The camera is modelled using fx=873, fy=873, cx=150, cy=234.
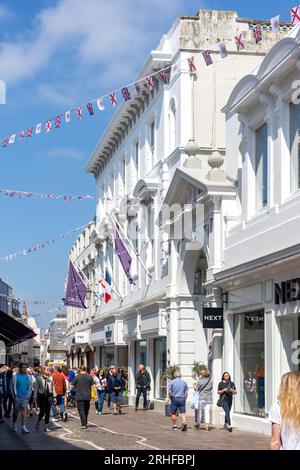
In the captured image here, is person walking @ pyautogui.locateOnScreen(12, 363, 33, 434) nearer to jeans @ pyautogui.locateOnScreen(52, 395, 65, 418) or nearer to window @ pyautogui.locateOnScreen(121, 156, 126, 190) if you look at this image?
jeans @ pyautogui.locateOnScreen(52, 395, 65, 418)

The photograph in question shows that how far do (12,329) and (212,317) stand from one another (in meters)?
11.4

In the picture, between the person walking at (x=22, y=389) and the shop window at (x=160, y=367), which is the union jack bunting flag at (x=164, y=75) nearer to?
the shop window at (x=160, y=367)

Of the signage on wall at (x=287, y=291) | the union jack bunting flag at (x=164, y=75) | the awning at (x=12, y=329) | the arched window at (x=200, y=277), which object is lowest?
the awning at (x=12, y=329)

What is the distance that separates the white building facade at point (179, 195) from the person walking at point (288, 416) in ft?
56.0

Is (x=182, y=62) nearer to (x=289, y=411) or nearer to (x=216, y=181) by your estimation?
(x=216, y=181)

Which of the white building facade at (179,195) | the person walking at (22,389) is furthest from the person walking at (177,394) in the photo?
the person walking at (22,389)

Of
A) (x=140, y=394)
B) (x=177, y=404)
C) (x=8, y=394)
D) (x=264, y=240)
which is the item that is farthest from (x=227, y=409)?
(x=140, y=394)

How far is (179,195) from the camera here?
2691 centimetres

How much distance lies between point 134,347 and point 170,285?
977 cm

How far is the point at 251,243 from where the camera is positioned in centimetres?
2141

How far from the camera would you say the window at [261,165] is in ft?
70.3

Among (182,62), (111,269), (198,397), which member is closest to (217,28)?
(182,62)

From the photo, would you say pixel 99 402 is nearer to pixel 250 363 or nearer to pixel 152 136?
pixel 250 363

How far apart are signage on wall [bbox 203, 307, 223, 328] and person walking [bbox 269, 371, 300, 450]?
1679 centimetres
